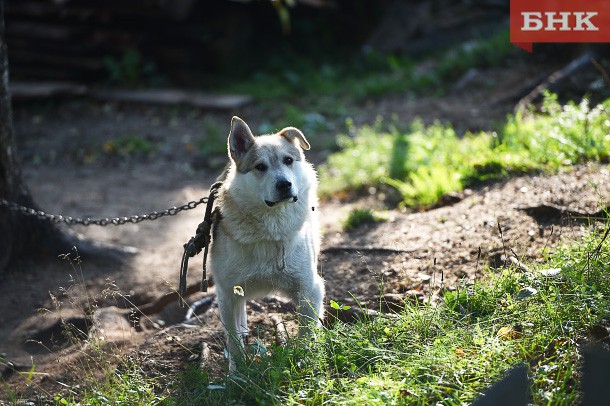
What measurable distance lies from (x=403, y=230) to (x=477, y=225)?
715 millimetres

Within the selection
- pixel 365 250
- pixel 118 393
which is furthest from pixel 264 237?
pixel 365 250

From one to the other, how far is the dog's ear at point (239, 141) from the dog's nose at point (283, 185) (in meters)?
0.45

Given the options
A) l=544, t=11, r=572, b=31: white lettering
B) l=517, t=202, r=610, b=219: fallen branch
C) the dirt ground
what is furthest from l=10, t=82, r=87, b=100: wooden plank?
l=544, t=11, r=572, b=31: white lettering

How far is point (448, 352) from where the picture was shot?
3.58 metres

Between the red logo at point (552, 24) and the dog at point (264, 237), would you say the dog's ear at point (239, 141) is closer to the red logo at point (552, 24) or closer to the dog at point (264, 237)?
the dog at point (264, 237)

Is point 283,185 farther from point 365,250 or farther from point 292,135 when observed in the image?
point 365,250

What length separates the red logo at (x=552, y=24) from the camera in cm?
503

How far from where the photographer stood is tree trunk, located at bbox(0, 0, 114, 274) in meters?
5.83

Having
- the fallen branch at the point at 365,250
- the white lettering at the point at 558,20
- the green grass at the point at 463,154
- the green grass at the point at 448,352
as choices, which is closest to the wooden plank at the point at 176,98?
the green grass at the point at 463,154

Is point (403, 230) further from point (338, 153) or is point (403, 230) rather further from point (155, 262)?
point (338, 153)

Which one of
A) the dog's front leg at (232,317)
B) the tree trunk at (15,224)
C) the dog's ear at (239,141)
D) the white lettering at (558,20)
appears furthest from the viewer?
the tree trunk at (15,224)

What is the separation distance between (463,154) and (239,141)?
3345 mm

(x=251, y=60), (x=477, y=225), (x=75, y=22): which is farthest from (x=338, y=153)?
(x=75, y=22)

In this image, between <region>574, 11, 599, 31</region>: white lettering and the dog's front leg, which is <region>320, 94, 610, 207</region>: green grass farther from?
the dog's front leg
